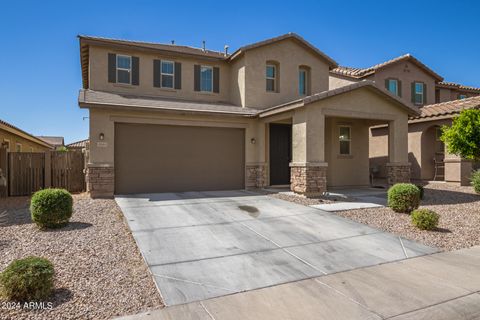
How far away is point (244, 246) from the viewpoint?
621 cm

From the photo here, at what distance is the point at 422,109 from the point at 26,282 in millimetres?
20628

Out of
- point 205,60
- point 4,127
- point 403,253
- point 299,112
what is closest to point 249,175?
point 299,112

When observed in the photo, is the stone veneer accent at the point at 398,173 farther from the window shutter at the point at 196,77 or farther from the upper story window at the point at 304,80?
the window shutter at the point at 196,77

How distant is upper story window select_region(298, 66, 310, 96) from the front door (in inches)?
98.3

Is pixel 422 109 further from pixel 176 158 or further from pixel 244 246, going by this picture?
pixel 244 246

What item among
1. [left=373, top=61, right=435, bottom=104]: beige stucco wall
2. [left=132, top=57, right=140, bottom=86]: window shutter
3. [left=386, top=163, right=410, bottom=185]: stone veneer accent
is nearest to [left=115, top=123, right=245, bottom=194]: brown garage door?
[left=132, top=57, right=140, bottom=86]: window shutter

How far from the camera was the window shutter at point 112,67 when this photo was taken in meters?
13.9

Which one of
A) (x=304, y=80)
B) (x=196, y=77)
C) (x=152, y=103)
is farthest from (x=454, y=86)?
(x=152, y=103)

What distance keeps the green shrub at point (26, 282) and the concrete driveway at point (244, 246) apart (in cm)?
147

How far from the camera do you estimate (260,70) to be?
14961 mm

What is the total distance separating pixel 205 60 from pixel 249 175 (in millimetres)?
6354

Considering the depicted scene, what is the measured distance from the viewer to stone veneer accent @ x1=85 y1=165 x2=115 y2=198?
11.5 m

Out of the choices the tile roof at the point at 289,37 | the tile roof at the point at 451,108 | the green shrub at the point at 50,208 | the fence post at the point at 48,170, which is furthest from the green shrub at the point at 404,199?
the fence post at the point at 48,170

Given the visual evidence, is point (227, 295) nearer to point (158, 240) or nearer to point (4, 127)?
point (158, 240)
